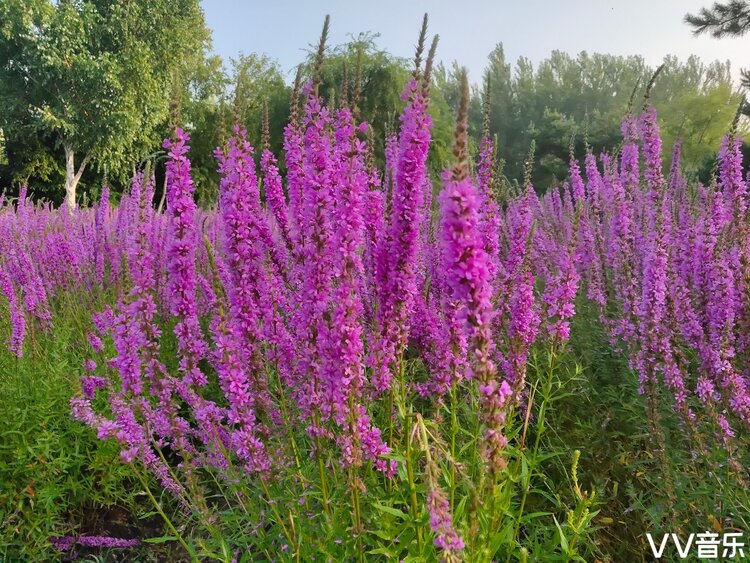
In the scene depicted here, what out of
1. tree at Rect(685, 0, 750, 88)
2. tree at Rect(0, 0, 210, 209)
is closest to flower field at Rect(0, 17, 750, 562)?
tree at Rect(685, 0, 750, 88)

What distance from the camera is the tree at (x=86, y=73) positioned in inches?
1181

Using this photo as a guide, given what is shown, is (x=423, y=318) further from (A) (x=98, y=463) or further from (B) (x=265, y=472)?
(A) (x=98, y=463)

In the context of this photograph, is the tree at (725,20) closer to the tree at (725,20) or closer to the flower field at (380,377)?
the tree at (725,20)

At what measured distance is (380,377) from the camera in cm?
266

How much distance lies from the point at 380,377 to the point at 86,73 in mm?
34678

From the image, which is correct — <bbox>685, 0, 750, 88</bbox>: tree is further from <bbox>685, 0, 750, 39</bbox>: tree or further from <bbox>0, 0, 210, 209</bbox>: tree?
<bbox>0, 0, 210, 209</bbox>: tree

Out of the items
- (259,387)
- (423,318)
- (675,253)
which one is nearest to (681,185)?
(675,253)

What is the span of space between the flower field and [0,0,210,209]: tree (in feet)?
99.2

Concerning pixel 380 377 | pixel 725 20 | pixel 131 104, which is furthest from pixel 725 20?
pixel 131 104

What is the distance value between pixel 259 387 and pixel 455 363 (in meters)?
0.98

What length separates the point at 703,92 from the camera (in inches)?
1537

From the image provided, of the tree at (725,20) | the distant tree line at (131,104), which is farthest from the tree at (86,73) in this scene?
the tree at (725,20)

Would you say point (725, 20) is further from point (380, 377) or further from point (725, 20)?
point (380, 377)

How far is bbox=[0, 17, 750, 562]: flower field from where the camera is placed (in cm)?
225
